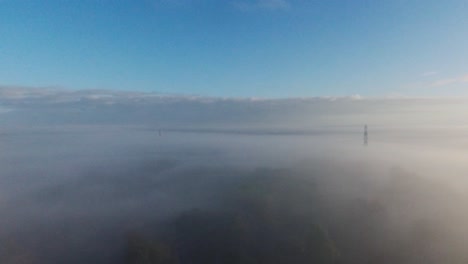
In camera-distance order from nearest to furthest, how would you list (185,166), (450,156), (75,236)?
(75,236) < (185,166) < (450,156)

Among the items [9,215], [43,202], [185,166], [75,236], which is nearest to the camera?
[75,236]

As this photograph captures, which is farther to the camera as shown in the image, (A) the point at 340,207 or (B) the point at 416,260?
(A) the point at 340,207

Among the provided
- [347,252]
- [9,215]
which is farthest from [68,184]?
[347,252]

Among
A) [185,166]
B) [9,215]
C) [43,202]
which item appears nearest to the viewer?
[9,215]

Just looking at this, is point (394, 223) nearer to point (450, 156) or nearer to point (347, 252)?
point (347, 252)

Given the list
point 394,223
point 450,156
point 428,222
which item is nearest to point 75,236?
point 394,223

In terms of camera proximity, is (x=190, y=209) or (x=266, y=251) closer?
(x=266, y=251)

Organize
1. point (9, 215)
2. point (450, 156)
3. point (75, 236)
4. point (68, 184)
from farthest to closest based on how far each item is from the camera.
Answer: point (450, 156)
point (68, 184)
point (9, 215)
point (75, 236)

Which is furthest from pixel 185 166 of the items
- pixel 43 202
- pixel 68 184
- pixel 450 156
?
pixel 450 156

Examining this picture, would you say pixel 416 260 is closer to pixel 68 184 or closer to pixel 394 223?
pixel 394 223
